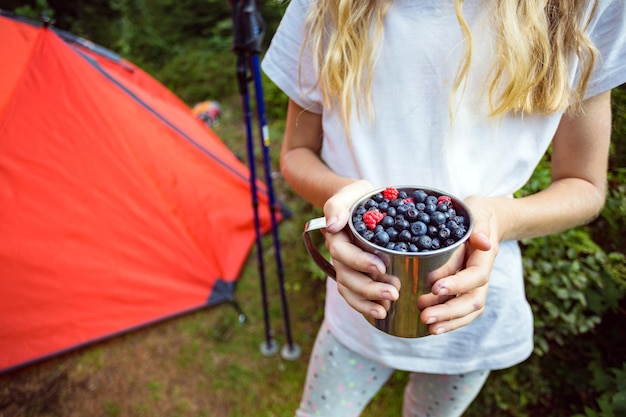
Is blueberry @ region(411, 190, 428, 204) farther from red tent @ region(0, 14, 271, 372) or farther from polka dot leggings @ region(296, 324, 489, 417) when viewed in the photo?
red tent @ region(0, 14, 271, 372)

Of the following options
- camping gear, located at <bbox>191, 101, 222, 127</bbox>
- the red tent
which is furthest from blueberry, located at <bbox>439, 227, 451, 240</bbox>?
camping gear, located at <bbox>191, 101, 222, 127</bbox>

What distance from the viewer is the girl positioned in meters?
0.71

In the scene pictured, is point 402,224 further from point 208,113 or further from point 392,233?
point 208,113

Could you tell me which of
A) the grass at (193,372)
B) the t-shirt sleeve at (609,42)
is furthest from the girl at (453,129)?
the grass at (193,372)

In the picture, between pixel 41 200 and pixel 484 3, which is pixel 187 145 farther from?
pixel 484 3

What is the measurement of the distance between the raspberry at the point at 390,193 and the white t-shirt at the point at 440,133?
0.70 feet

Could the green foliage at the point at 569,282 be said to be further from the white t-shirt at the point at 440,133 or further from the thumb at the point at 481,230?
the thumb at the point at 481,230

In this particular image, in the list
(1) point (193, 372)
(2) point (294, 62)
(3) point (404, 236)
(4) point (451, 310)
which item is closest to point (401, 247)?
(3) point (404, 236)

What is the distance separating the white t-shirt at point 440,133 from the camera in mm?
776

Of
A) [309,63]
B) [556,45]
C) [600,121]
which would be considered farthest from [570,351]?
[309,63]

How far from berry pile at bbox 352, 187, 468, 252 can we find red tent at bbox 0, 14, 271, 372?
1958mm

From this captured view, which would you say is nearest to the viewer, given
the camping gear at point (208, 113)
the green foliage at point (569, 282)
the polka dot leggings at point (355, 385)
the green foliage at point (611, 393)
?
the polka dot leggings at point (355, 385)

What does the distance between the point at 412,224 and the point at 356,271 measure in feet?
0.35

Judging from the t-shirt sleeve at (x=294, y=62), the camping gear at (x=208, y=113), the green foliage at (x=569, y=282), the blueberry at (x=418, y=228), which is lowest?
the camping gear at (x=208, y=113)
